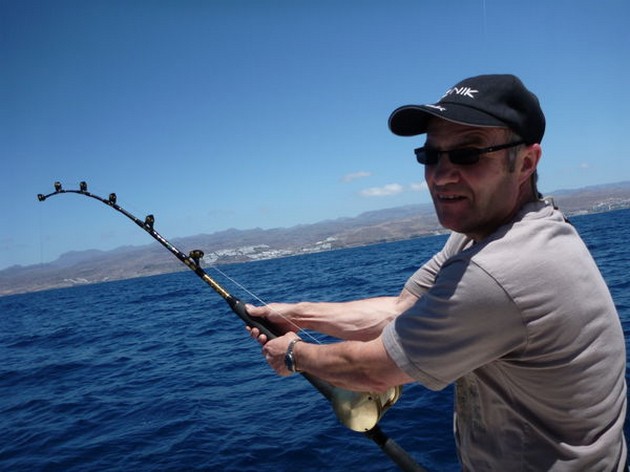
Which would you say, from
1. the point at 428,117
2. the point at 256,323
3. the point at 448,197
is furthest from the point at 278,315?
the point at 428,117

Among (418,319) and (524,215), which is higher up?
(524,215)

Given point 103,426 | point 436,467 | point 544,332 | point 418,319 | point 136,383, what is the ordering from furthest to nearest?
point 136,383 < point 103,426 < point 436,467 < point 418,319 < point 544,332

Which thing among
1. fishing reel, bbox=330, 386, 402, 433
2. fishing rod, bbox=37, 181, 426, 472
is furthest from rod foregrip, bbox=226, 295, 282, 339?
fishing reel, bbox=330, 386, 402, 433

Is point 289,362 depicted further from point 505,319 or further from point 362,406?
point 505,319

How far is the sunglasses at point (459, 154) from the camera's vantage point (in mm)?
1771

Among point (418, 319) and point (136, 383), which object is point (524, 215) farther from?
point (136, 383)

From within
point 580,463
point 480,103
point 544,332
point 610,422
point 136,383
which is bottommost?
point 136,383

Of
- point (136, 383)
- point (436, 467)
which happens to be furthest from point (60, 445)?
point (436, 467)

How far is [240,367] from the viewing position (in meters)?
11.0

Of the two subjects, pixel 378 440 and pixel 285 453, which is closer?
pixel 378 440

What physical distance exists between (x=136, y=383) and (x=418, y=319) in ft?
35.6

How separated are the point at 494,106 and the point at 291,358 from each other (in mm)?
1522

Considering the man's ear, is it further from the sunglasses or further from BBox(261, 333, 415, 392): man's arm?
BBox(261, 333, 415, 392): man's arm

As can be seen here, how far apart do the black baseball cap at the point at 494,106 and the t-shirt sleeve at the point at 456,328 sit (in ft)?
1.89
